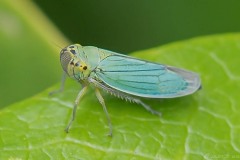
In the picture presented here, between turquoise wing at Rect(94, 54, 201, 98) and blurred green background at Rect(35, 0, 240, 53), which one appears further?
blurred green background at Rect(35, 0, 240, 53)

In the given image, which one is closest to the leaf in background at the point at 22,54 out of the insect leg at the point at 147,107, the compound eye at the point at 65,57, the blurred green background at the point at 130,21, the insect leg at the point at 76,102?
the blurred green background at the point at 130,21

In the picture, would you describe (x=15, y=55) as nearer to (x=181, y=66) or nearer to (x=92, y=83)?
(x=92, y=83)

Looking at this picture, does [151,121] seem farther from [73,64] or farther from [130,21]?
[130,21]

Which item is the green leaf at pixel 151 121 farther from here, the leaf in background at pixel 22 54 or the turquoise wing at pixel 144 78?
the leaf in background at pixel 22 54

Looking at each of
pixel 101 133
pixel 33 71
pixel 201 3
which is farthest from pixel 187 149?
pixel 201 3

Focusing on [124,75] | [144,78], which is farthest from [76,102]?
[144,78]

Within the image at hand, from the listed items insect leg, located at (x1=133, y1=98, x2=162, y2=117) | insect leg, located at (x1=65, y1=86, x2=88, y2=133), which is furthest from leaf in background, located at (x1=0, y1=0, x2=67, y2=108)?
insect leg, located at (x1=133, y1=98, x2=162, y2=117)

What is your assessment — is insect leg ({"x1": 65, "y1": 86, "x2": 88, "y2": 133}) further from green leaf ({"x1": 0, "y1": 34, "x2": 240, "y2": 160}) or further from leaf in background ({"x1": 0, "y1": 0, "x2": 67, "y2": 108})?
leaf in background ({"x1": 0, "y1": 0, "x2": 67, "y2": 108})
